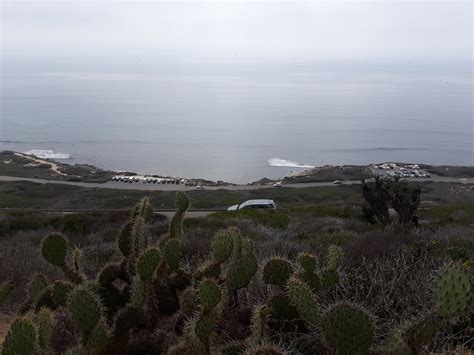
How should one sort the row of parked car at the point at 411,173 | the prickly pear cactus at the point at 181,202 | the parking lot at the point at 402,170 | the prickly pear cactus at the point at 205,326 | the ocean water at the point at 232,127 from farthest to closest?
the ocean water at the point at 232,127 → the parking lot at the point at 402,170 → the row of parked car at the point at 411,173 → the prickly pear cactus at the point at 181,202 → the prickly pear cactus at the point at 205,326

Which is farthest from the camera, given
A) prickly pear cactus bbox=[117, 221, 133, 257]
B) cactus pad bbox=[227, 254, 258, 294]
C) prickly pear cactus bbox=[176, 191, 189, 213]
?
prickly pear cactus bbox=[176, 191, 189, 213]

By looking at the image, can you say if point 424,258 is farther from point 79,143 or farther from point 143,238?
point 79,143

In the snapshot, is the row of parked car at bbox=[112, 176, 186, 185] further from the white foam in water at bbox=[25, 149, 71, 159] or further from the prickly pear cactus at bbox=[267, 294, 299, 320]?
the prickly pear cactus at bbox=[267, 294, 299, 320]

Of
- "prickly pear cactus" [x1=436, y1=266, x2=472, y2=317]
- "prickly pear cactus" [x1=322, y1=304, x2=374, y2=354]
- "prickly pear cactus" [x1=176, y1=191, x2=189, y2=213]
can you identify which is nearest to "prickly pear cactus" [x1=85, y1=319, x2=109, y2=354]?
"prickly pear cactus" [x1=322, y1=304, x2=374, y2=354]

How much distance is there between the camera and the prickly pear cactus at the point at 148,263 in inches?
170

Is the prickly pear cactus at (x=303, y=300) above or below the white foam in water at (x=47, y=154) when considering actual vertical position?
above

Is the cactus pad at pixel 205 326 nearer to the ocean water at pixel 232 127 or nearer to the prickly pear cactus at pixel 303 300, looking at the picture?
the prickly pear cactus at pixel 303 300

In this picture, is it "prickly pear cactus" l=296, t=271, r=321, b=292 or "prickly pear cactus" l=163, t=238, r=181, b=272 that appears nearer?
"prickly pear cactus" l=296, t=271, r=321, b=292

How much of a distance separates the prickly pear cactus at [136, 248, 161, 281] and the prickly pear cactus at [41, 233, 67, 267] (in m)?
0.95

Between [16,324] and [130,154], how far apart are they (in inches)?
2596

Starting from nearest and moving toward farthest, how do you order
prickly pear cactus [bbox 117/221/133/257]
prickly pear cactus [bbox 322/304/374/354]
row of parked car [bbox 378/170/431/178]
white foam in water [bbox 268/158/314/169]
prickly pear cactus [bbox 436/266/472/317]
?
prickly pear cactus [bbox 436/266/472/317] < prickly pear cactus [bbox 322/304/374/354] < prickly pear cactus [bbox 117/221/133/257] < row of parked car [bbox 378/170/431/178] < white foam in water [bbox 268/158/314/169]

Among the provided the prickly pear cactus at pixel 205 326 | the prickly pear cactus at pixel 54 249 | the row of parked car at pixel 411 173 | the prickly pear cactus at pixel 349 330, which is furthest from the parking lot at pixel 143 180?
the prickly pear cactus at pixel 349 330

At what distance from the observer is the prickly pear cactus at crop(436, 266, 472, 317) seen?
2848 millimetres

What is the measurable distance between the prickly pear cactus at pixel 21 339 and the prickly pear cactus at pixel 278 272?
195 cm
